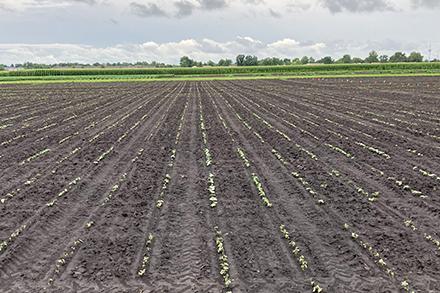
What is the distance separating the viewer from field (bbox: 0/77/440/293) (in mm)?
6426

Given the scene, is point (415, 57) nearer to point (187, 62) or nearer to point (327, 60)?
point (327, 60)

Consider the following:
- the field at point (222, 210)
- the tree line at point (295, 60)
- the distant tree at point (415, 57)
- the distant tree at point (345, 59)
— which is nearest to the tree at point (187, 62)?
the tree line at point (295, 60)

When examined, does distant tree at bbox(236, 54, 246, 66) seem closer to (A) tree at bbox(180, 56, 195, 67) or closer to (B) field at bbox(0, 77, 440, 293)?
(A) tree at bbox(180, 56, 195, 67)

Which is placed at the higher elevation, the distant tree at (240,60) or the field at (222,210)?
the distant tree at (240,60)

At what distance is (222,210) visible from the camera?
362 inches

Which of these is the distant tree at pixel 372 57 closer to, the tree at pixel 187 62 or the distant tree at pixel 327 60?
the distant tree at pixel 327 60

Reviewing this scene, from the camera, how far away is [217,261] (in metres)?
6.84

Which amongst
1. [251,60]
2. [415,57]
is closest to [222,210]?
[251,60]

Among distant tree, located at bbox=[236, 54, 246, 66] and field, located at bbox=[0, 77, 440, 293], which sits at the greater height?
distant tree, located at bbox=[236, 54, 246, 66]

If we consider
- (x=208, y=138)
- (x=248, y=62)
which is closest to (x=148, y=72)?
(x=248, y=62)

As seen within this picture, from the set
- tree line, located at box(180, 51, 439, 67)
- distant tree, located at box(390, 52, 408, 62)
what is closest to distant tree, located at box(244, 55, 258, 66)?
tree line, located at box(180, 51, 439, 67)

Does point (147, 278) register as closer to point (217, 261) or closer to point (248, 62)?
point (217, 261)

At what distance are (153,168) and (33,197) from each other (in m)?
3.59

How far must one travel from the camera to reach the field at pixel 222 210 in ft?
21.1
